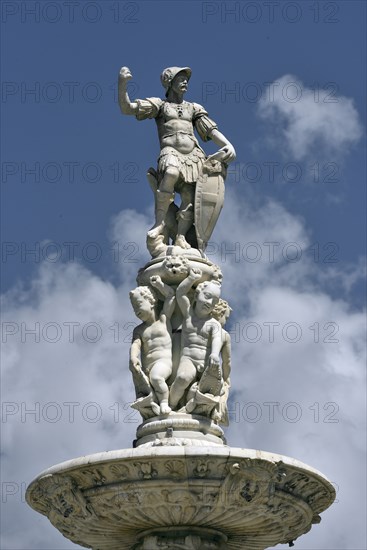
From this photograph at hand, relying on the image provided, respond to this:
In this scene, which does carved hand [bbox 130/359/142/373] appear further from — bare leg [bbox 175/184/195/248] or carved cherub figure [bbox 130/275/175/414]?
bare leg [bbox 175/184/195/248]

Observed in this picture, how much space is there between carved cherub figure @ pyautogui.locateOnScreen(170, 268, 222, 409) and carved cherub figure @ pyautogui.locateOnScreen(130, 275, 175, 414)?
0.21 m

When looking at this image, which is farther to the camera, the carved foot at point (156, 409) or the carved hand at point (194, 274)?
the carved hand at point (194, 274)

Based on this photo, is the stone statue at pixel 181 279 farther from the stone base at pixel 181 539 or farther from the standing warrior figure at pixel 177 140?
the stone base at pixel 181 539

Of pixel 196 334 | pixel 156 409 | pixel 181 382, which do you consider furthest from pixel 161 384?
pixel 196 334

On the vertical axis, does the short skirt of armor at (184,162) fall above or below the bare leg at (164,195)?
above

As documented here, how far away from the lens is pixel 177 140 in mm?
24297

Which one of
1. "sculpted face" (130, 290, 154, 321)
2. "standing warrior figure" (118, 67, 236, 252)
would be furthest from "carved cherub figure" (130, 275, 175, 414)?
"standing warrior figure" (118, 67, 236, 252)

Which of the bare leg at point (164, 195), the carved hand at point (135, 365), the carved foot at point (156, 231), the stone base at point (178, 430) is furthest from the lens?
the bare leg at point (164, 195)

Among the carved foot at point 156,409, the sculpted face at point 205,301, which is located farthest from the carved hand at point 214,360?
the carved foot at point 156,409

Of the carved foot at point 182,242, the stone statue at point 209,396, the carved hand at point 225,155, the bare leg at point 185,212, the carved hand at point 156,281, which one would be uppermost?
the carved hand at point 225,155

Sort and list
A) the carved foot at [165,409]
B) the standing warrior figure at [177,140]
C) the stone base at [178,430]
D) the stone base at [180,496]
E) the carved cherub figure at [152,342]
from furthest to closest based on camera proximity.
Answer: the standing warrior figure at [177,140]
the carved cherub figure at [152,342]
the carved foot at [165,409]
the stone base at [178,430]
the stone base at [180,496]

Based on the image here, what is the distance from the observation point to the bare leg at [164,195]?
23844 mm

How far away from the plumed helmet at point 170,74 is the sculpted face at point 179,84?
6 cm

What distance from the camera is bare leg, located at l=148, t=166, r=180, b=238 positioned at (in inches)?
939
